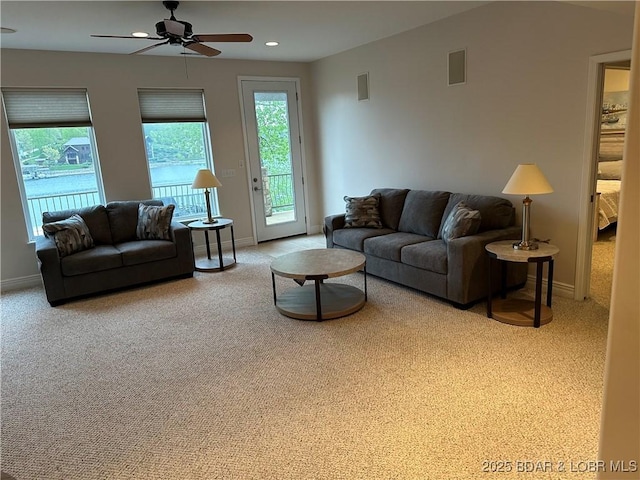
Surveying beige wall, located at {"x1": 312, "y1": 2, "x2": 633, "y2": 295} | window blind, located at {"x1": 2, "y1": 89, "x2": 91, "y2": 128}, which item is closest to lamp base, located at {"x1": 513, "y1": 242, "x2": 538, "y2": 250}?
beige wall, located at {"x1": 312, "y1": 2, "x2": 633, "y2": 295}

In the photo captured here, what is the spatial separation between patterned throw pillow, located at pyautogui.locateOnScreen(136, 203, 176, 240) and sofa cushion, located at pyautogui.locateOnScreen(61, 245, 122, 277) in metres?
0.46

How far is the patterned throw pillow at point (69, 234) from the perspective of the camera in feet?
14.4

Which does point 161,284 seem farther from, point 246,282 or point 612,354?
point 612,354

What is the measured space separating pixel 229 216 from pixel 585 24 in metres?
4.66

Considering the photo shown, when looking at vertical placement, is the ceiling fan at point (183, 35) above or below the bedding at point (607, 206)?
above

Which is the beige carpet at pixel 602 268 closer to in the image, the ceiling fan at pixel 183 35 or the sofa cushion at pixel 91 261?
the ceiling fan at pixel 183 35

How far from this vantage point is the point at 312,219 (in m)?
7.04

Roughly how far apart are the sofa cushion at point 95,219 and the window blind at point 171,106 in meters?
1.35

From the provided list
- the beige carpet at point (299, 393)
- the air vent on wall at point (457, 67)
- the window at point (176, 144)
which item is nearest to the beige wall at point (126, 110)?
the window at point (176, 144)

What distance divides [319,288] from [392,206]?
1.73m

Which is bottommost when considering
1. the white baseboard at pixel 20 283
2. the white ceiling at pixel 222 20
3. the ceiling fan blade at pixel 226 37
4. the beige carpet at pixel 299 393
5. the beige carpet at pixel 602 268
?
the beige carpet at pixel 299 393

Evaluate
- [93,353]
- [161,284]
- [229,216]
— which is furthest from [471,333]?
[229,216]

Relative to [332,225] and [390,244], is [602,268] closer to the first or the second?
[390,244]

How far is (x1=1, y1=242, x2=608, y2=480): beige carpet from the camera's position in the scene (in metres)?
2.07
